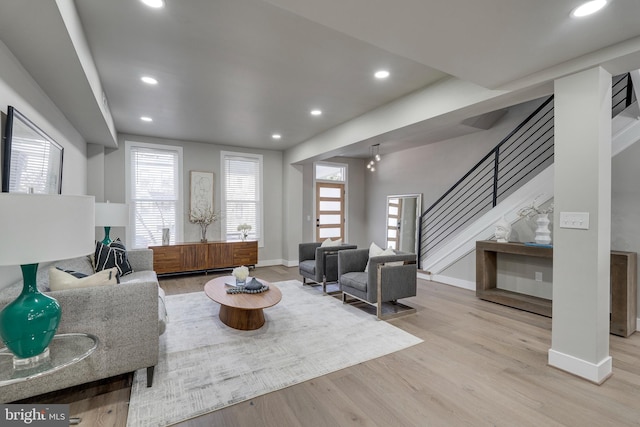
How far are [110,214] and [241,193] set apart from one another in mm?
3096

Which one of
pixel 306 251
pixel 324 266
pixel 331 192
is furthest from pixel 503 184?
pixel 331 192

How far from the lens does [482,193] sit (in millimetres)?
5414

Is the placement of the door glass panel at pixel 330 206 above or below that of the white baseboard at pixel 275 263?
above

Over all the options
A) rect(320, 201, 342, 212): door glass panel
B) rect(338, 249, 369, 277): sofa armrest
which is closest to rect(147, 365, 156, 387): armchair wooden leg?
rect(338, 249, 369, 277): sofa armrest

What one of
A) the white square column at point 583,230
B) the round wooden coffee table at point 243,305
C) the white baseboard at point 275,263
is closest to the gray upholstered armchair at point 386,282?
the round wooden coffee table at point 243,305

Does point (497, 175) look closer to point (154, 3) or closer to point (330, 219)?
point (330, 219)

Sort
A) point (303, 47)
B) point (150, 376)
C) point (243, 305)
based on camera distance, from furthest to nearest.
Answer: point (243, 305) < point (303, 47) < point (150, 376)

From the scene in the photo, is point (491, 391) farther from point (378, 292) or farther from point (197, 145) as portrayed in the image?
point (197, 145)

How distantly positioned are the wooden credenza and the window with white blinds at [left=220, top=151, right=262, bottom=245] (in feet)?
1.70

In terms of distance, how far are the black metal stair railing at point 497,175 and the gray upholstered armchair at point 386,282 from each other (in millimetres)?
2311

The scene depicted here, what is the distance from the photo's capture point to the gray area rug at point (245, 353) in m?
2.03

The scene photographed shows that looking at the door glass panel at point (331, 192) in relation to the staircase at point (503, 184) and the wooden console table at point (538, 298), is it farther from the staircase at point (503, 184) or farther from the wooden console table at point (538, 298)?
the wooden console table at point (538, 298)

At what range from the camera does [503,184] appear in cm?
509

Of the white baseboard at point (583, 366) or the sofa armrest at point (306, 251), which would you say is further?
the sofa armrest at point (306, 251)
